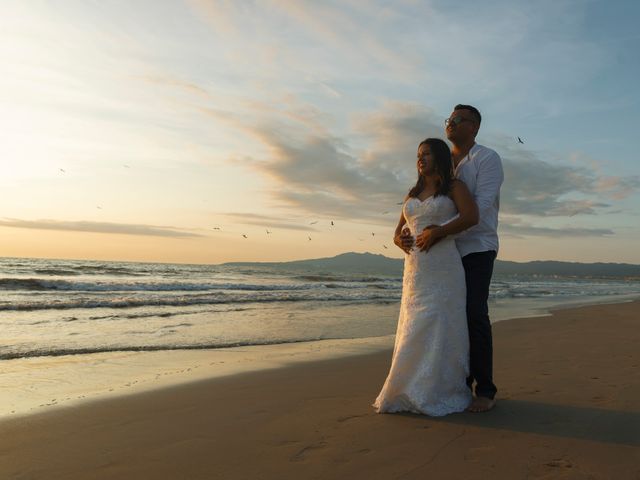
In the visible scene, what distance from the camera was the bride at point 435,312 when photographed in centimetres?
343

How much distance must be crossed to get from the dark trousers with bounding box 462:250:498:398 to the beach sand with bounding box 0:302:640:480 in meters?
0.23

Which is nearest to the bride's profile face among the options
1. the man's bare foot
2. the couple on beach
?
the couple on beach

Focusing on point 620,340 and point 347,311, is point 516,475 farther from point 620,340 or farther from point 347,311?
point 347,311

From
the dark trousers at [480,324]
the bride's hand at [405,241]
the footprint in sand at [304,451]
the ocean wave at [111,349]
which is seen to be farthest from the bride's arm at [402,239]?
the ocean wave at [111,349]

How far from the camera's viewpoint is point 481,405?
11.4 ft

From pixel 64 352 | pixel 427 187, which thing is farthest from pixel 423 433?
pixel 64 352

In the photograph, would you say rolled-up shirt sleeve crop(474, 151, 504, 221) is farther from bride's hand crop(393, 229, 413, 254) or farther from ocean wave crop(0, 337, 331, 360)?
ocean wave crop(0, 337, 331, 360)

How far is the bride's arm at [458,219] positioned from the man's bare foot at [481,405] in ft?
3.75

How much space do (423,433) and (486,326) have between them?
0.97 m

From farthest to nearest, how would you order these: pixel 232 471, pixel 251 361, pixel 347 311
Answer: pixel 347 311
pixel 251 361
pixel 232 471

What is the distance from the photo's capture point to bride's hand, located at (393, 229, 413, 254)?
372cm

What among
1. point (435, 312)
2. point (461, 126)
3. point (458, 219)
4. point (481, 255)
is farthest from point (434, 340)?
point (461, 126)

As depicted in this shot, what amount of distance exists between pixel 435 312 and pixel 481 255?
54 centimetres

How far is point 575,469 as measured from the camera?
2.40 metres
